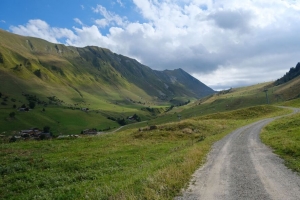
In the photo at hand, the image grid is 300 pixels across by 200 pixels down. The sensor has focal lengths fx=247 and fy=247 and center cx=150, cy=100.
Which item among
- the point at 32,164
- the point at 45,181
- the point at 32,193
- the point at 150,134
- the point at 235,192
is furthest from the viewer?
the point at 150,134

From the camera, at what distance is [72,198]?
16984 millimetres

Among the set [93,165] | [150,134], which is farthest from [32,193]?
[150,134]

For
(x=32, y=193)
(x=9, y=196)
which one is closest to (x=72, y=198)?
(x=32, y=193)

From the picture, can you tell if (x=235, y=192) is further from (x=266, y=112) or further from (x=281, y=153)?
(x=266, y=112)

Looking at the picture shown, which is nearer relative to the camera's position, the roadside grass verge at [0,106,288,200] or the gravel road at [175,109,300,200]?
the gravel road at [175,109,300,200]

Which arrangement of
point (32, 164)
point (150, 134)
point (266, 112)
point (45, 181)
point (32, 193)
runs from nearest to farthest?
point (32, 193), point (45, 181), point (32, 164), point (150, 134), point (266, 112)

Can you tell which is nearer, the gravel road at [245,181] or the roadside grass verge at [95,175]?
the gravel road at [245,181]

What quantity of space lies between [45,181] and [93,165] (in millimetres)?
6451

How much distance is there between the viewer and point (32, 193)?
19.6 meters

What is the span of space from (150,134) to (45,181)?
35400mm

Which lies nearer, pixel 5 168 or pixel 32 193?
pixel 32 193

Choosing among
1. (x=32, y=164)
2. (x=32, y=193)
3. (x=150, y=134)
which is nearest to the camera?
(x=32, y=193)

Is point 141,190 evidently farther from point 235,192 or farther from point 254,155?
point 254,155

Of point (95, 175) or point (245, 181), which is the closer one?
point (245, 181)
